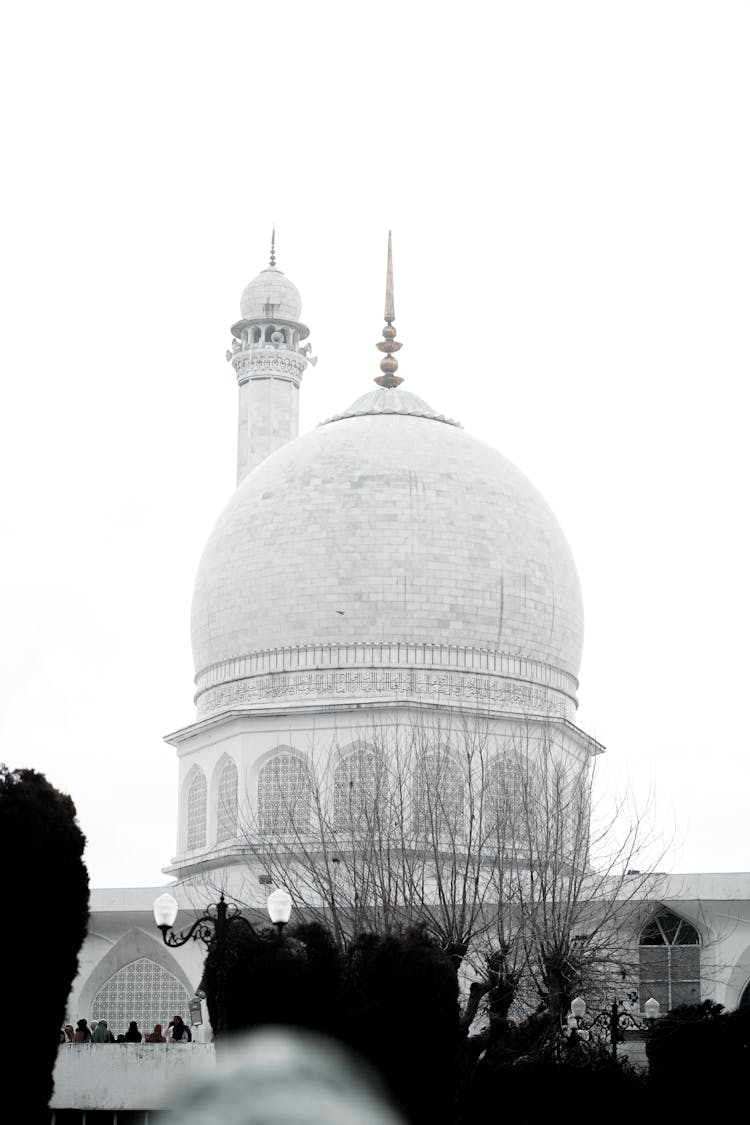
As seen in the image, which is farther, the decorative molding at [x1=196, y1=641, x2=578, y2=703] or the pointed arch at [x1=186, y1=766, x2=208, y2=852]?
the pointed arch at [x1=186, y1=766, x2=208, y2=852]

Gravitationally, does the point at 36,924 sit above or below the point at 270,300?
below

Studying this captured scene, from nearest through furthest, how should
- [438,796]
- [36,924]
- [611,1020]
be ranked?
[36,924]
[611,1020]
[438,796]

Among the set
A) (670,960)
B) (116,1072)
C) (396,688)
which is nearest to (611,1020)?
(116,1072)

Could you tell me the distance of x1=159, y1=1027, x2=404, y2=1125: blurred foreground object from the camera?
360cm

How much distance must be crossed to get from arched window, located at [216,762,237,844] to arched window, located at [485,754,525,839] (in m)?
5.00

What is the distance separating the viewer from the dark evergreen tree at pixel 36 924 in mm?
15180

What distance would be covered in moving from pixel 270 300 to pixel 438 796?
2304cm

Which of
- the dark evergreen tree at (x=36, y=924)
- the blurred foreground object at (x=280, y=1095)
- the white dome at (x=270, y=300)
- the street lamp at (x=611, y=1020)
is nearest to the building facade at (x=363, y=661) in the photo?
the street lamp at (x=611, y=1020)

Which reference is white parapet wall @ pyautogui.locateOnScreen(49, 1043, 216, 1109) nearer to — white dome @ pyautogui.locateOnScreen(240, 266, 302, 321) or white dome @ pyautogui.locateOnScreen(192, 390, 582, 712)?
white dome @ pyautogui.locateOnScreen(192, 390, 582, 712)

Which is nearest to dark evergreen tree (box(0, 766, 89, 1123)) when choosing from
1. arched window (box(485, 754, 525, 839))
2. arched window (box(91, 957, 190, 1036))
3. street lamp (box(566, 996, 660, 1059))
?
street lamp (box(566, 996, 660, 1059))

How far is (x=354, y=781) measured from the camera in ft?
109

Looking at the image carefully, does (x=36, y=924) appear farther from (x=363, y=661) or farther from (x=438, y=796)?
(x=363, y=661)

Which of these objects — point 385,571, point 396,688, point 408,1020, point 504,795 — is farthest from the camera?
point 385,571

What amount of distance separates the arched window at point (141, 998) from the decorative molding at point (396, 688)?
5.25 m
